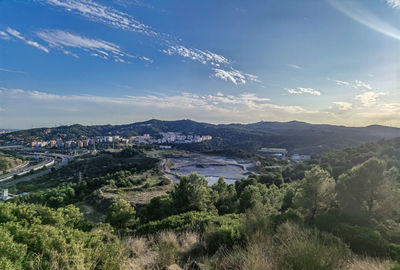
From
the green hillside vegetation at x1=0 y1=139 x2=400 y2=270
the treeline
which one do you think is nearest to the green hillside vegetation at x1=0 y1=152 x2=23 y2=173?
the green hillside vegetation at x1=0 y1=139 x2=400 y2=270

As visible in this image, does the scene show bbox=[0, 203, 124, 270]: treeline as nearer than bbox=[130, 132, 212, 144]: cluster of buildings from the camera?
Yes

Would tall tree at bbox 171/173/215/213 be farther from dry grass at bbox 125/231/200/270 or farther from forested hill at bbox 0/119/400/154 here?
forested hill at bbox 0/119/400/154

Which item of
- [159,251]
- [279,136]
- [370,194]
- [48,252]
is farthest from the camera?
[279,136]

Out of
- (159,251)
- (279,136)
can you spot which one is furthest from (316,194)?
(279,136)

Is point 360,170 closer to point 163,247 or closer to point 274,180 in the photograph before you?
point 163,247

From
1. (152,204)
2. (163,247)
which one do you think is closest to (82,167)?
(152,204)

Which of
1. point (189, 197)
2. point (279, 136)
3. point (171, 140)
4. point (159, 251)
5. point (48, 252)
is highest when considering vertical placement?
point (48, 252)

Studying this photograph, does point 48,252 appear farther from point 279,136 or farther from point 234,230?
point 279,136

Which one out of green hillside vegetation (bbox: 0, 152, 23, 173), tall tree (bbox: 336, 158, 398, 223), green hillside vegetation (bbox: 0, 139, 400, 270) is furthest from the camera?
green hillside vegetation (bbox: 0, 152, 23, 173)

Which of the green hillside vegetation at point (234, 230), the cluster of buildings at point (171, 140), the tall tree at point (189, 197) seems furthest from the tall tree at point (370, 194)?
the cluster of buildings at point (171, 140)

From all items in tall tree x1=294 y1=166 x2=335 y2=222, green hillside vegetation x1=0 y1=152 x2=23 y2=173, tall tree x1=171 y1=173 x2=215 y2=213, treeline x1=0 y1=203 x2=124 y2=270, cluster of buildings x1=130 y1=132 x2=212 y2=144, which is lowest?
green hillside vegetation x1=0 y1=152 x2=23 y2=173
